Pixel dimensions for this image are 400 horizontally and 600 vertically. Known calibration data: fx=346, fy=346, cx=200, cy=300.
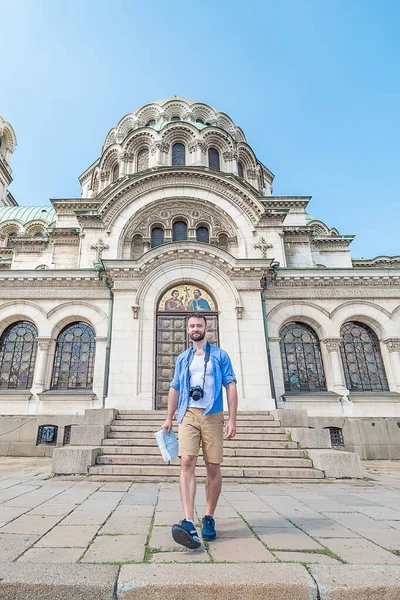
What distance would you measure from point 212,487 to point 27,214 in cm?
3635

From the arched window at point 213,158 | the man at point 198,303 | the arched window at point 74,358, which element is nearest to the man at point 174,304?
the man at point 198,303

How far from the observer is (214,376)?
3.99 m

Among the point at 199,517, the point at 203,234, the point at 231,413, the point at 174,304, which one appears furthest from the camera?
the point at 203,234

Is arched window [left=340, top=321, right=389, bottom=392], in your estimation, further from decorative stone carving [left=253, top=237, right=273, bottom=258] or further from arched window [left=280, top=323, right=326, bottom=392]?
decorative stone carving [left=253, top=237, right=273, bottom=258]

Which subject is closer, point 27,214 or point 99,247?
point 99,247

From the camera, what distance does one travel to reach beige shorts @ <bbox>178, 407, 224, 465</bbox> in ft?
12.3

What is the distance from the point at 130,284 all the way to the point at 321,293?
858cm

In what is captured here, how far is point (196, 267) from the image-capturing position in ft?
49.1

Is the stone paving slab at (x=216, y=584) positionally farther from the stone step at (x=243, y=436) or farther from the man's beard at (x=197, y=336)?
the stone step at (x=243, y=436)

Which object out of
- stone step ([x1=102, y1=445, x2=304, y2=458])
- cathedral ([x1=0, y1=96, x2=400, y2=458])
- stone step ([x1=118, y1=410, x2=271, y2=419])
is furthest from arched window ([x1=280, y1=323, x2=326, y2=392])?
stone step ([x1=102, y1=445, x2=304, y2=458])

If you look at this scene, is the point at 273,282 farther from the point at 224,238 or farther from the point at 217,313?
the point at 224,238

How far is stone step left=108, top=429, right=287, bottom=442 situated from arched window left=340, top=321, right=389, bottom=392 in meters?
6.04

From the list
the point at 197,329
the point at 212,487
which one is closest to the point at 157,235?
the point at 197,329

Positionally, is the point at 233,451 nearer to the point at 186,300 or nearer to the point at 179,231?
the point at 186,300
